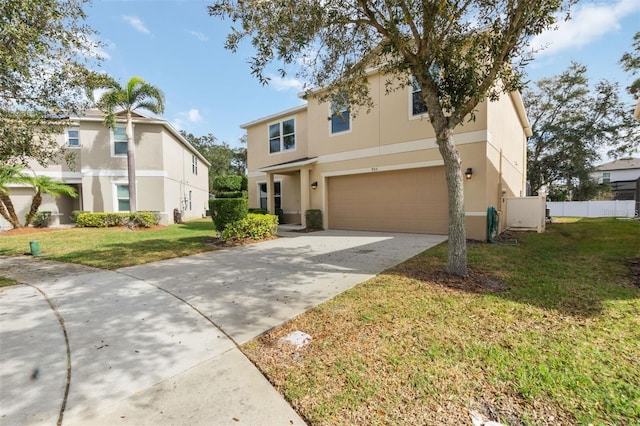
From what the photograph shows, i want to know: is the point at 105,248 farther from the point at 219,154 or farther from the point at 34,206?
the point at 219,154

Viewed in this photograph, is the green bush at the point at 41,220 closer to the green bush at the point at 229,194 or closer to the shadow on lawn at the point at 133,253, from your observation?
the green bush at the point at 229,194

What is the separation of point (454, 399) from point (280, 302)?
265 centimetres

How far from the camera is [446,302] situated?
4.16 meters

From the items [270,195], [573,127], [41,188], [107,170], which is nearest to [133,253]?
[270,195]

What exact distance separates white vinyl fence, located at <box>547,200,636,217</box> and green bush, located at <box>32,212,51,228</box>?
37380 millimetres

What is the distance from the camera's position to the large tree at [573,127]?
22.5 metres

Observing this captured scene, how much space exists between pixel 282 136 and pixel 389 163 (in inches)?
283

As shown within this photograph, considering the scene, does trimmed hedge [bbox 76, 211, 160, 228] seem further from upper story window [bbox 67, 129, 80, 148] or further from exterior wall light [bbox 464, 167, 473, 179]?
exterior wall light [bbox 464, 167, 473, 179]

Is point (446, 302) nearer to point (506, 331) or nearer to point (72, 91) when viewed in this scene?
point (506, 331)

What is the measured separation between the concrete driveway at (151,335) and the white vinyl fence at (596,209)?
2769 centimetres

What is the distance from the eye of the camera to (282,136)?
640 inches

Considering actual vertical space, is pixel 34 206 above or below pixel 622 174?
below

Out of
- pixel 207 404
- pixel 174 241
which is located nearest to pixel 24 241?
pixel 174 241

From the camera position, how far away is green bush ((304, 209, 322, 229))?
13.4m
